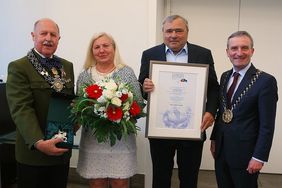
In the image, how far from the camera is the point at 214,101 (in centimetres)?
219

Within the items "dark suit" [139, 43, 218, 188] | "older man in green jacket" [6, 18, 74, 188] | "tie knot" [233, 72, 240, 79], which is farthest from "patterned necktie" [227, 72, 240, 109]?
"older man in green jacket" [6, 18, 74, 188]

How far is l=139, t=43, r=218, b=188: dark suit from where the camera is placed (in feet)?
7.32

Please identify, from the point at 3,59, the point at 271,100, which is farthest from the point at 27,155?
the point at 3,59

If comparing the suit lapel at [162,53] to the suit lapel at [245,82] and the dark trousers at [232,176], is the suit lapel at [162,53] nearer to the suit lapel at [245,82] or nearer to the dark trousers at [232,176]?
the suit lapel at [245,82]

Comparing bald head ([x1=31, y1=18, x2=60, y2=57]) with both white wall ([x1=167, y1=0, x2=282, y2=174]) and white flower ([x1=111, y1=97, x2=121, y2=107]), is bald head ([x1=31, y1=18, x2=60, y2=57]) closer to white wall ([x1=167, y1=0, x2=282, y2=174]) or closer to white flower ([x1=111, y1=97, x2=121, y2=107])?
white flower ([x1=111, y1=97, x2=121, y2=107])

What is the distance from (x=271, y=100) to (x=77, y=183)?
2493 mm

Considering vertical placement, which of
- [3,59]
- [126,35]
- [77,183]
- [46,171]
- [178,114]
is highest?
[126,35]

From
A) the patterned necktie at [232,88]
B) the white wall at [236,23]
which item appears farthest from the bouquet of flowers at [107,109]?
the white wall at [236,23]

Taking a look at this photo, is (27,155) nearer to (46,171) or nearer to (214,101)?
(46,171)

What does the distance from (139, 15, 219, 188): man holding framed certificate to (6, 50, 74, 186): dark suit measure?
0.70 metres

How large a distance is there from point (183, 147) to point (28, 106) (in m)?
1.13

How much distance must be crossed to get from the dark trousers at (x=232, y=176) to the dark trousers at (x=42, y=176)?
1053 millimetres

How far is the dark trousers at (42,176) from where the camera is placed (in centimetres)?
194

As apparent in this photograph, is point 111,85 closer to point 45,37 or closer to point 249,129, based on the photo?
point 45,37
